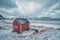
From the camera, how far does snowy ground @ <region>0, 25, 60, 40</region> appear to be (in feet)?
5.45

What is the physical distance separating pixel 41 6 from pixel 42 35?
17.4 inches

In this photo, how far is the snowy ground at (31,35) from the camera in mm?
1661

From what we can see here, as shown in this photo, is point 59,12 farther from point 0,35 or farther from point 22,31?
point 0,35

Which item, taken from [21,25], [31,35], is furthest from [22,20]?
[31,35]

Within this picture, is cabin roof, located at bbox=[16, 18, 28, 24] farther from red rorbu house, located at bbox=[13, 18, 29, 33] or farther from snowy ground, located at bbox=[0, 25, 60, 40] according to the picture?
snowy ground, located at bbox=[0, 25, 60, 40]

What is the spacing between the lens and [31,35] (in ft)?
5.64

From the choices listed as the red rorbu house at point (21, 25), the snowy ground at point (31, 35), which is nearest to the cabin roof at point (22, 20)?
the red rorbu house at point (21, 25)

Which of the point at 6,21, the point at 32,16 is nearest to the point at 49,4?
the point at 32,16

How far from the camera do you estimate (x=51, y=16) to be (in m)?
1.72

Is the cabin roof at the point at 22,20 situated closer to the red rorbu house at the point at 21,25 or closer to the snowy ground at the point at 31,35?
the red rorbu house at the point at 21,25

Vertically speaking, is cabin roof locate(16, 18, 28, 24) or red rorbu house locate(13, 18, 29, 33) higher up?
cabin roof locate(16, 18, 28, 24)

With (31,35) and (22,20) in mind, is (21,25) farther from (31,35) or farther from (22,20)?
(31,35)

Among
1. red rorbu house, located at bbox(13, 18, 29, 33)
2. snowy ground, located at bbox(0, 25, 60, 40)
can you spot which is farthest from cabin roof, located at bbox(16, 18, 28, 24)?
snowy ground, located at bbox(0, 25, 60, 40)

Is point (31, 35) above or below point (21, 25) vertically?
below
